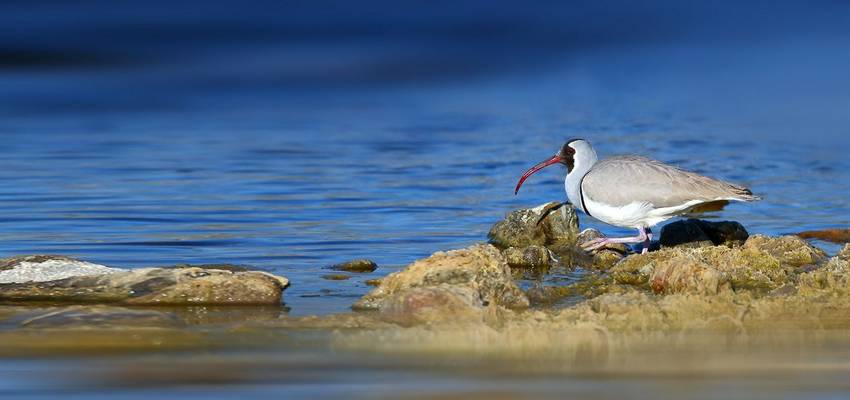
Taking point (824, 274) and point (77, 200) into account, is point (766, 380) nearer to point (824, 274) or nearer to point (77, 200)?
point (824, 274)

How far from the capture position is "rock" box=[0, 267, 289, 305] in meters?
6.16

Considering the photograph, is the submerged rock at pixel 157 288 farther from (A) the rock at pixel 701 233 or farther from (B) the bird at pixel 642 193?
(A) the rock at pixel 701 233

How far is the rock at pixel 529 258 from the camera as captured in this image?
296 inches

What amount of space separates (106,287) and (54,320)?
83 centimetres

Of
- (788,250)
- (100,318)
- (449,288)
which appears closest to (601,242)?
(788,250)

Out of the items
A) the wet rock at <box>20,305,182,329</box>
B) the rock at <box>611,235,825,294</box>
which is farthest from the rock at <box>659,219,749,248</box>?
the wet rock at <box>20,305,182,329</box>

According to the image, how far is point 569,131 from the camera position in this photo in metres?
16.9

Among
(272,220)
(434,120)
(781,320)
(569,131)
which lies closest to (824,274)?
(781,320)

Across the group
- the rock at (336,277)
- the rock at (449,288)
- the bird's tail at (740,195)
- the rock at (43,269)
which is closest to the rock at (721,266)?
the bird's tail at (740,195)

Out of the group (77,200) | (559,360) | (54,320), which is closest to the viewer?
(559,360)

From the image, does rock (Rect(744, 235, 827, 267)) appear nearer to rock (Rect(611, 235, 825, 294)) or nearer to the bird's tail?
rock (Rect(611, 235, 825, 294))

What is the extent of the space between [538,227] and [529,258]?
0.99 m

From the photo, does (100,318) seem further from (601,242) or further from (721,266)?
(601,242)

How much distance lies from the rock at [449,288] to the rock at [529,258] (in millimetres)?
1033
